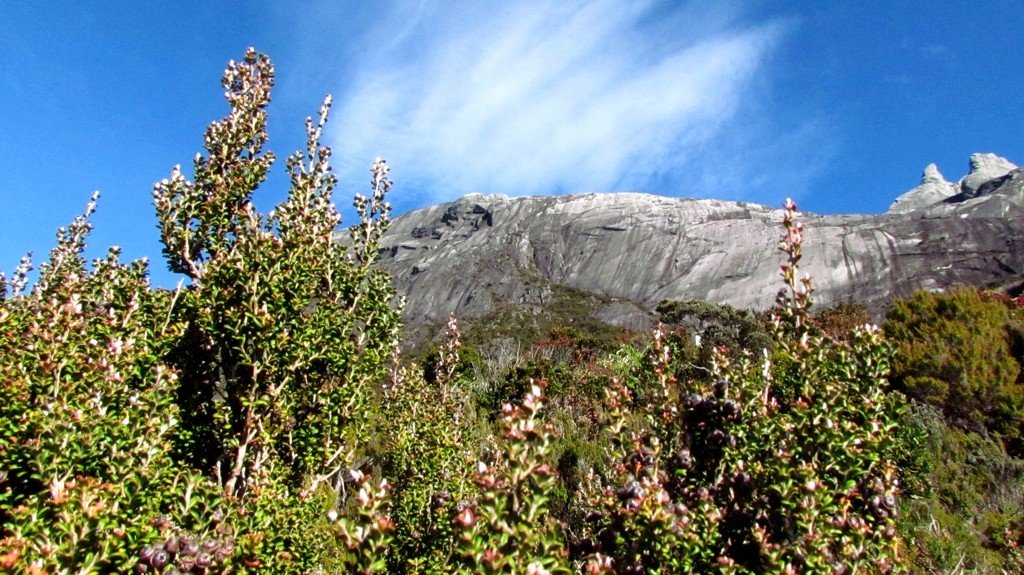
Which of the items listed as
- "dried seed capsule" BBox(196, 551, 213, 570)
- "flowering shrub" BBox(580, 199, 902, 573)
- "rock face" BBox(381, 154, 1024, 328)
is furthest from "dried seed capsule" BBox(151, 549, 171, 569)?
"rock face" BBox(381, 154, 1024, 328)

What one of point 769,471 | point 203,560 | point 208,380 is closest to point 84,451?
point 203,560

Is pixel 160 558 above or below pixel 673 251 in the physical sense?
below

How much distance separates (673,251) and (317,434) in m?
85.4

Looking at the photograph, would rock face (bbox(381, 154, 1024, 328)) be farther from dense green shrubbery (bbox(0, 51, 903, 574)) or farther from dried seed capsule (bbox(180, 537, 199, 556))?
dried seed capsule (bbox(180, 537, 199, 556))

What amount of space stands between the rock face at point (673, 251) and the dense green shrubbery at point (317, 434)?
37.7 metres

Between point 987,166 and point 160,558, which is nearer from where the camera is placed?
point 160,558

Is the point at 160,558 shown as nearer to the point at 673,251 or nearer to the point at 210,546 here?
the point at 210,546

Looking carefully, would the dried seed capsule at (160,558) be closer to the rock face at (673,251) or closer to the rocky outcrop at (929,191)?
the rock face at (673,251)

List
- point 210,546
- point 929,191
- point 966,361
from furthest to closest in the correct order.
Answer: point 929,191 < point 966,361 < point 210,546

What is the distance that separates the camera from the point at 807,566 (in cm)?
272

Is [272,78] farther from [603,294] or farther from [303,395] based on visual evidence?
[603,294]

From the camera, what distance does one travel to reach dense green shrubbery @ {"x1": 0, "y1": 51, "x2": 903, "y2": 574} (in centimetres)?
283

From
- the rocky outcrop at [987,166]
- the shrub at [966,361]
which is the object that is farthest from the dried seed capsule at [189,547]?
the rocky outcrop at [987,166]

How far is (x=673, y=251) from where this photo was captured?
3420 inches
